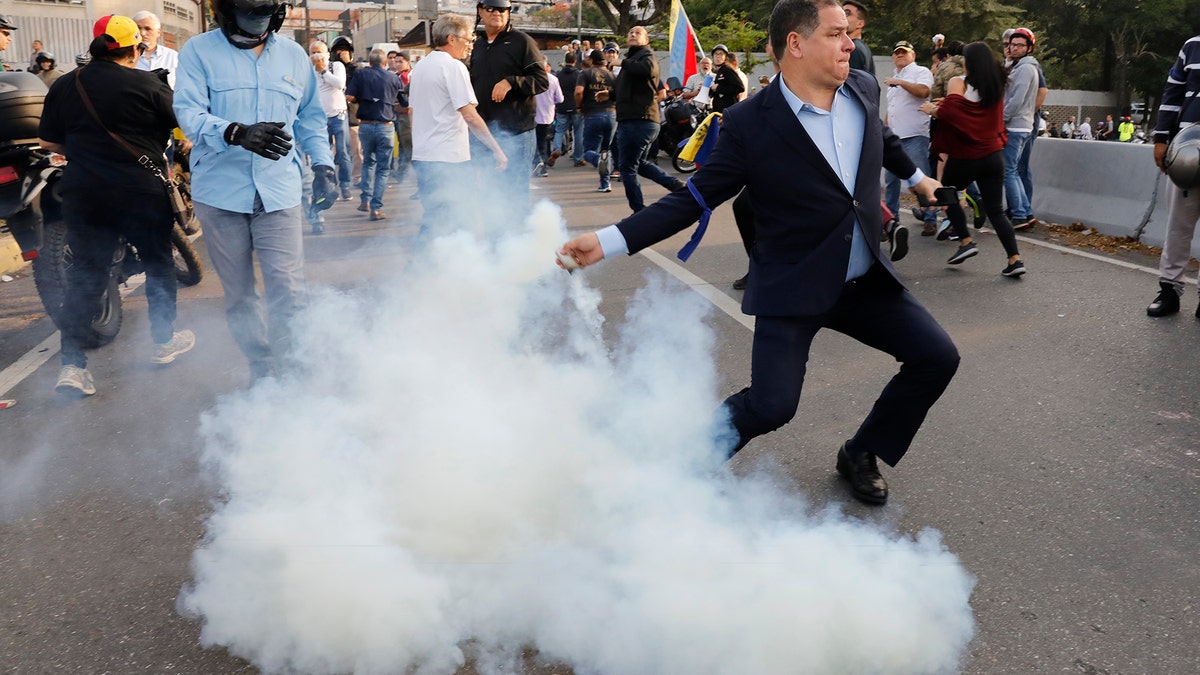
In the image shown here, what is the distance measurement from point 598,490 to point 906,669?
1087mm

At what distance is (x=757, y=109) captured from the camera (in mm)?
3109

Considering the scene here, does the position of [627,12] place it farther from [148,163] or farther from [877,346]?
[877,346]

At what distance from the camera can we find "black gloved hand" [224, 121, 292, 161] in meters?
3.83

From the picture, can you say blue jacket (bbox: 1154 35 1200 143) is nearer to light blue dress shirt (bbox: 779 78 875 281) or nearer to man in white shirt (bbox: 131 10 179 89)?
light blue dress shirt (bbox: 779 78 875 281)

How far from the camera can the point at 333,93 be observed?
35.8 feet

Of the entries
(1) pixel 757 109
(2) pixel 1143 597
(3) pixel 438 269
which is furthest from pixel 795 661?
(3) pixel 438 269

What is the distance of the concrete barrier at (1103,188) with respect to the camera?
27.7 feet

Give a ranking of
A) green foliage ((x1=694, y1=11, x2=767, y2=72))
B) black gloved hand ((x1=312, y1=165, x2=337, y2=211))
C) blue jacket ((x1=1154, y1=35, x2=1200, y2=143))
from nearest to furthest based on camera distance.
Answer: black gloved hand ((x1=312, y1=165, x2=337, y2=211)) → blue jacket ((x1=1154, y1=35, x2=1200, y2=143)) → green foliage ((x1=694, y1=11, x2=767, y2=72))

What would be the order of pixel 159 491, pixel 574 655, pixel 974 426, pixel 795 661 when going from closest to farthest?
1. pixel 795 661
2. pixel 574 655
3. pixel 159 491
4. pixel 974 426

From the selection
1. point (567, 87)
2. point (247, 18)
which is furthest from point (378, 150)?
point (567, 87)

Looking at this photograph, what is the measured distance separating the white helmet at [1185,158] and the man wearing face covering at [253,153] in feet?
15.2

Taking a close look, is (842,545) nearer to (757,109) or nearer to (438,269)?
(757,109)

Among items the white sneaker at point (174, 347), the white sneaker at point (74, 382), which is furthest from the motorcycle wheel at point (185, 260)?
the white sneaker at point (74, 382)

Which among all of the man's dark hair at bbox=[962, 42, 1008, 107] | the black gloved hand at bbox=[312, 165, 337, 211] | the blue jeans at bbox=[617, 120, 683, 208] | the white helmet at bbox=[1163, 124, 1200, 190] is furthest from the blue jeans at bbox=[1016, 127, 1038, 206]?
the black gloved hand at bbox=[312, 165, 337, 211]
